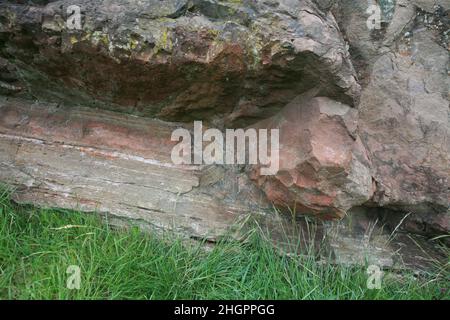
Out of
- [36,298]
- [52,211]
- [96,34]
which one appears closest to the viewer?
[36,298]

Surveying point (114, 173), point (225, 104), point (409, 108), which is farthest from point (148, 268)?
point (409, 108)

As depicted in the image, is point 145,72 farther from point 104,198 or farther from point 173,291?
point 173,291

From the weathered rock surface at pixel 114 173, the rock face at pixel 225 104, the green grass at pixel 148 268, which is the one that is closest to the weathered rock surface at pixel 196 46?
the rock face at pixel 225 104

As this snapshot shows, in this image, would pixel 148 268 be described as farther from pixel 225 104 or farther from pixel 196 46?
pixel 196 46

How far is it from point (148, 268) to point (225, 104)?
1.03 metres

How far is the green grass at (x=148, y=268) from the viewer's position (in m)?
2.47

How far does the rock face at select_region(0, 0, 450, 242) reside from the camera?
263cm

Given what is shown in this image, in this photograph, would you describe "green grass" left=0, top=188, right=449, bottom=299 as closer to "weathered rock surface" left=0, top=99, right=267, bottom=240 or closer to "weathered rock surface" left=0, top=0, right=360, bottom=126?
"weathered rock surface" left=0, top=99, right=267, bottom=240

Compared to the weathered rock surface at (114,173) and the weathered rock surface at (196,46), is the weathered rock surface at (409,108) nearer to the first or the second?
the weathered rock surface at (196,46)

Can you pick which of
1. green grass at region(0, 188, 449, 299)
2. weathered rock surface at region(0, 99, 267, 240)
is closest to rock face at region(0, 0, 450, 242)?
weathered rock surface at region(0, 99, 267, 240)

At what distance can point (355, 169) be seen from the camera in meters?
2.75

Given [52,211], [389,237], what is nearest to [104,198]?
[52,211]

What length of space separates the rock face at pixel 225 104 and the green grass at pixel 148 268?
172mm
